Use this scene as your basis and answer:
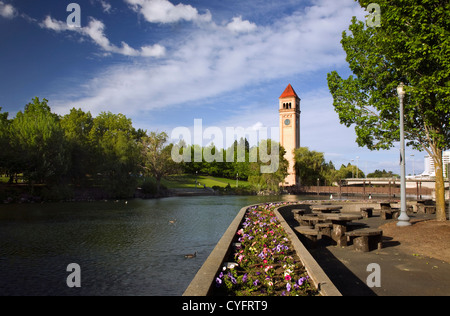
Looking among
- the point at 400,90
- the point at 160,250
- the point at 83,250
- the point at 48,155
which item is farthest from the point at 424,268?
the point at 48,155

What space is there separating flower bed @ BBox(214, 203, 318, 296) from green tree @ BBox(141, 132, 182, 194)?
65.6 meters

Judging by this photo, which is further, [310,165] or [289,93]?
[289,93]

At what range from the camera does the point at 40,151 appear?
51.1 m

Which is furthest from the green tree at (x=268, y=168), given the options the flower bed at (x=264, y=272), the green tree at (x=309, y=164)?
the flower bed at (x=264, y=272)

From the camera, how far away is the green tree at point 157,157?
7544 centimetres

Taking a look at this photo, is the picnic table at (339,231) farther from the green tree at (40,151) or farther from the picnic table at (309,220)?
the green tree at (40,151)

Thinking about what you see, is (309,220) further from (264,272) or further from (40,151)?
(40,151)

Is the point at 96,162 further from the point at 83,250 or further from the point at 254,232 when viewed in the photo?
the point at 254,232

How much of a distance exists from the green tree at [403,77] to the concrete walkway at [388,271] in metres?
6.57

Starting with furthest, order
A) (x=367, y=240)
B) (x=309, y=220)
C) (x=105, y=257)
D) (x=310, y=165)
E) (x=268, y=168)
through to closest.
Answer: (x=310, y=165)
(x=268, y=168)
(x=309, y=220)
(x=105, y=257)
(x=367, y=240)

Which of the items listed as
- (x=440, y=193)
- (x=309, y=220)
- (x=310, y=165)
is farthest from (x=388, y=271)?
(x=310, y=165)

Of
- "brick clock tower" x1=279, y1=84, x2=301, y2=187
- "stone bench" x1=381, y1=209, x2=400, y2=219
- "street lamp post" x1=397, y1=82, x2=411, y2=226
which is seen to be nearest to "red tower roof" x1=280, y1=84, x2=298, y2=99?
"brick clock tower" x1=279, y1=84, x2=301, y2=187

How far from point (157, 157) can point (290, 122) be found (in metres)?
→ 54.9

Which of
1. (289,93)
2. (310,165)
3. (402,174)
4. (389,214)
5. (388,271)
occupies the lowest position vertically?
(388,271)
